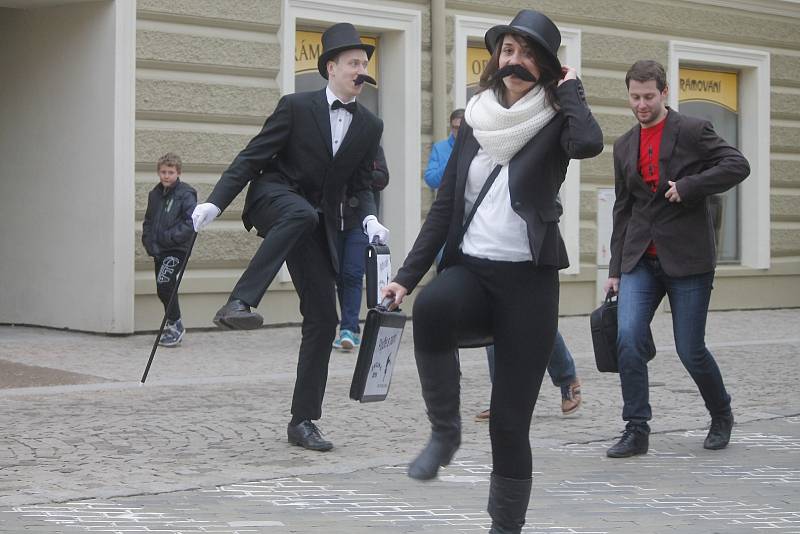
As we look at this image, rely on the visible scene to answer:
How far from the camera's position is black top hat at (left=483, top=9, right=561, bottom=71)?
15.5 feet

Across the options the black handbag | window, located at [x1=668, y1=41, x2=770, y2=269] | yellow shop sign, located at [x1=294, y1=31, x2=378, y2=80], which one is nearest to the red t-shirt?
the black handbag

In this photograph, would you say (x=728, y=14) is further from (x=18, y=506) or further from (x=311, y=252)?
(x=18, y=506)

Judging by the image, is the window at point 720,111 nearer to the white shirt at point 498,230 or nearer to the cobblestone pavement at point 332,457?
the cobblestone pavement at point 332,457

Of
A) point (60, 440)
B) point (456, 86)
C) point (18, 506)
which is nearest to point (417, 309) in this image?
point (18, 506)

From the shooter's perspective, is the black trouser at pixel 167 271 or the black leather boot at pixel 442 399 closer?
the black leather boot at pixel 442 399

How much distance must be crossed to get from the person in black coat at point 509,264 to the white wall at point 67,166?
7887mm

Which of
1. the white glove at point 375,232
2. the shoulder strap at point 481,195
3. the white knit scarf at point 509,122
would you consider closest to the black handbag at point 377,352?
the shoulder strap at point 481,195

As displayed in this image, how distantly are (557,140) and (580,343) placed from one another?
8.43 m

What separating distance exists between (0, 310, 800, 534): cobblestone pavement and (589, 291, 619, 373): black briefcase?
41cm

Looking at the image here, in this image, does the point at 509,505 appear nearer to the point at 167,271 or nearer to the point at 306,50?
the point at 167,271

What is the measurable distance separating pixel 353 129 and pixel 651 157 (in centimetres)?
139

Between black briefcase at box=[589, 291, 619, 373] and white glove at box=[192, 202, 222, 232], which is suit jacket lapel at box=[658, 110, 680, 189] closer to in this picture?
black briefcase at box=[589, 291, 619, 373]

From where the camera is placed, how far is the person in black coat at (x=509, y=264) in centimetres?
473

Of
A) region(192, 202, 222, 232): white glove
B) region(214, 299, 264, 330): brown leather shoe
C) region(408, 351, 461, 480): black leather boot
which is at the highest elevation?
region(192, 202, 222, 232): white glove
